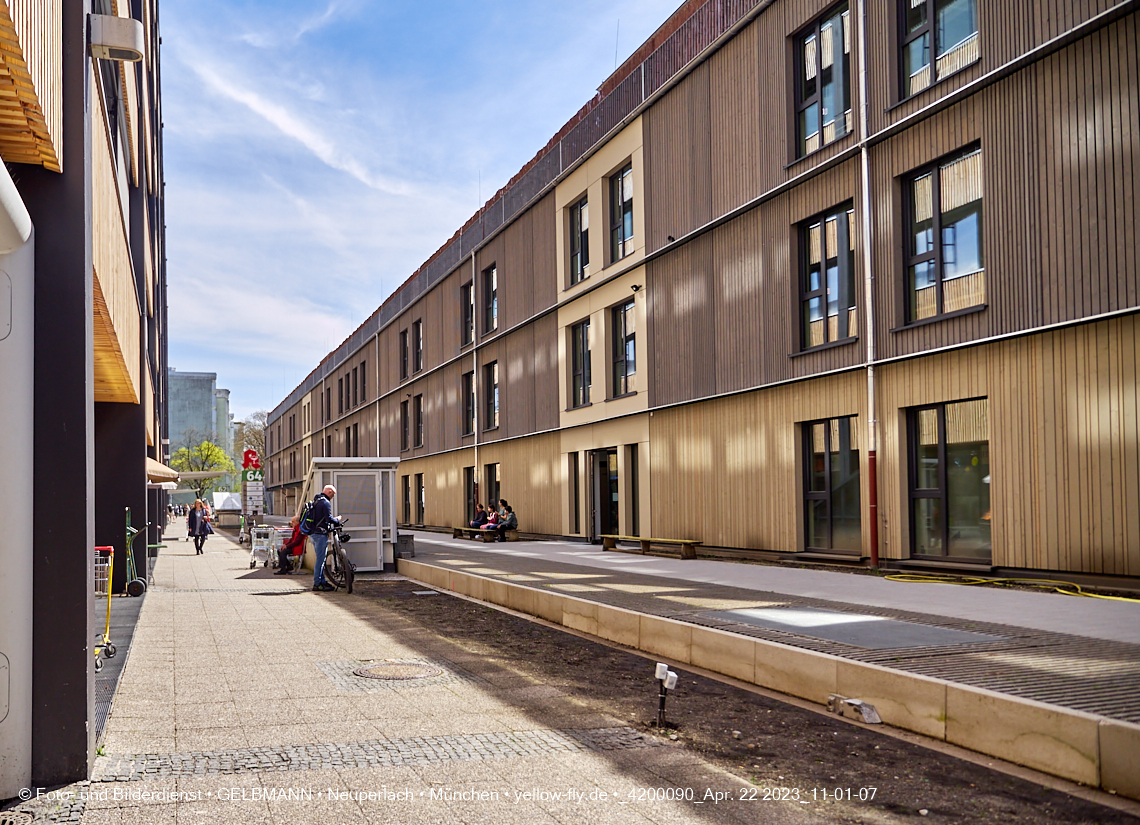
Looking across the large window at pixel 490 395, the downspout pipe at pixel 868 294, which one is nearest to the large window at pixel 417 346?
the large window at pixel 490 395

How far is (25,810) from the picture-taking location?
4426 millimetres

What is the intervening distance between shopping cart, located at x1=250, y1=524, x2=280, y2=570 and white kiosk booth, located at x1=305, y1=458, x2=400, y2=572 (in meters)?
2.91

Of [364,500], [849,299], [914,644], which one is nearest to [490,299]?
[364,500]

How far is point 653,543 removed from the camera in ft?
69.6

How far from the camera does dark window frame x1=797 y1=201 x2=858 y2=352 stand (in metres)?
16.2

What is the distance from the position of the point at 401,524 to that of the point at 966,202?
1421 inches

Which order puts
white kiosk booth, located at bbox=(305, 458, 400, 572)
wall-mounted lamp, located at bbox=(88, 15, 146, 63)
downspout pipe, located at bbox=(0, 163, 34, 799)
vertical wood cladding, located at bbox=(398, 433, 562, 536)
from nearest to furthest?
downspout pipe, located at bbox=(0, 163, 34, 799) → wall-mounted lamp, located at bbox=(88, 15, 146, 63) → white kiosk booth, located at bbox=(305, 458, 400, 572) → vertical wood cladding, located at bbox=(398, 433, 562, 536)

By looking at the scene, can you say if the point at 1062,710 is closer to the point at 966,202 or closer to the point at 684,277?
the point at 966,202

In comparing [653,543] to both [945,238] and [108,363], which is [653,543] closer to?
[945,238]

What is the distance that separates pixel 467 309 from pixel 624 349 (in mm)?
14062

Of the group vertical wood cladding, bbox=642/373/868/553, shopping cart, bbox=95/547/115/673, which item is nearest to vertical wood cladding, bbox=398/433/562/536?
vertical wood cladding, bbox=642/373/868/553

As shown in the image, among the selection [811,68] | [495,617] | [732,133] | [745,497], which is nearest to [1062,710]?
[495,617]

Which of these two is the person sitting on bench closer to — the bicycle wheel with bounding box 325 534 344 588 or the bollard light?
the bicycle wheel with bounding box 325 534 344 588

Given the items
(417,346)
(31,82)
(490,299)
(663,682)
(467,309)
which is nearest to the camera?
(31,82)
